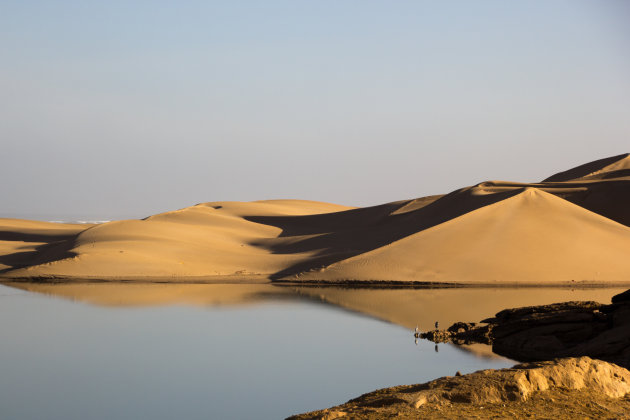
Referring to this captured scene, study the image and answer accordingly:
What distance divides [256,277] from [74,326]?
54.2ft

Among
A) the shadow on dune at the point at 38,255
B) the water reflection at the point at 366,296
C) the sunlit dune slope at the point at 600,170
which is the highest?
the sunlit dune slope at the point at 600,170

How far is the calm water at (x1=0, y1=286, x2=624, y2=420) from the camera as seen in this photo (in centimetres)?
1146

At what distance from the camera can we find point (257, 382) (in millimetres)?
12930

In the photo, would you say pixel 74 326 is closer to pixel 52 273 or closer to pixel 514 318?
pixel 514 318

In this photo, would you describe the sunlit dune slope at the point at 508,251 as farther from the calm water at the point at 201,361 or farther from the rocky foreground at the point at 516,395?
the rocky foreground at the point at 516,395

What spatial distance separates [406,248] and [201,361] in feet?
77.2

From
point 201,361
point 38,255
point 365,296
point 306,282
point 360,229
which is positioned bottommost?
point 201,361

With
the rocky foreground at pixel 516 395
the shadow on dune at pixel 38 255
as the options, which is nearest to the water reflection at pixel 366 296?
the shadow on dune at pixel 38 255

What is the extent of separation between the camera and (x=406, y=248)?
37.5m

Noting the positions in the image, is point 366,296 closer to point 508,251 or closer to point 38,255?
point 508,251

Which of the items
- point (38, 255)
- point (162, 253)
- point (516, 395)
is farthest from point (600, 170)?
point (516, 395)

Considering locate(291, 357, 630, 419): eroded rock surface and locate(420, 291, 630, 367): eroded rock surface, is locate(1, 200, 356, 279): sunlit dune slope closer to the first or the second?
locate(420, 291, 630, 367): eroded rock surface

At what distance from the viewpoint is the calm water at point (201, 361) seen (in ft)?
37.6

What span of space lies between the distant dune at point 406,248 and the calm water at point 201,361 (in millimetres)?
12551
